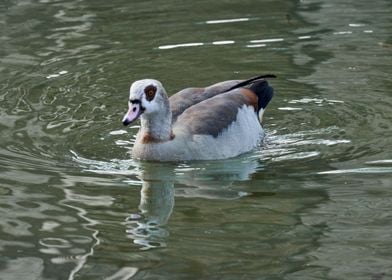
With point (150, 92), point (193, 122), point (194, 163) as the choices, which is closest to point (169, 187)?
point (194, 163)

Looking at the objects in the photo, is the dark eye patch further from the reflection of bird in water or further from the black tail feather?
the black tail feather

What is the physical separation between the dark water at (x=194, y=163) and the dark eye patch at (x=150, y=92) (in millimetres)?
583

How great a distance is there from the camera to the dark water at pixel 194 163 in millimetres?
8055

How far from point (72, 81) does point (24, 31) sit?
248cm

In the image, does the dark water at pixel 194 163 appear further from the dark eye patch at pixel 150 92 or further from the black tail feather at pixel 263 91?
the dark eye patch at pixel 150 92

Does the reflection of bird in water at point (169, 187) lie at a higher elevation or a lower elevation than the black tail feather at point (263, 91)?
lower

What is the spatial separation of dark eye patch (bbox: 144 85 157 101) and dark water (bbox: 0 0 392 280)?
22.9 inches

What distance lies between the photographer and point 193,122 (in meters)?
11.0

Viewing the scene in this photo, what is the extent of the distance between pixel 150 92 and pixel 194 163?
2.37ft

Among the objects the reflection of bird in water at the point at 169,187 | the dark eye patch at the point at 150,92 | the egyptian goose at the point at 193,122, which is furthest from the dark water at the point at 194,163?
the dark eye patch at the point at 150,92

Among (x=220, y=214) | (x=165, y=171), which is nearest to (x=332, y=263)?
(x=220, y=214)

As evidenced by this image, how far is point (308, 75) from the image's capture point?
43.3ft

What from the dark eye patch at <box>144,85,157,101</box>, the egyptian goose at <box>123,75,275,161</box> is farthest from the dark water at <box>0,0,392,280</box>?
the dark eye patch at <box>144,85,157,101</box>

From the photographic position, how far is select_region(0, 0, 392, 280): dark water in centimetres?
805
